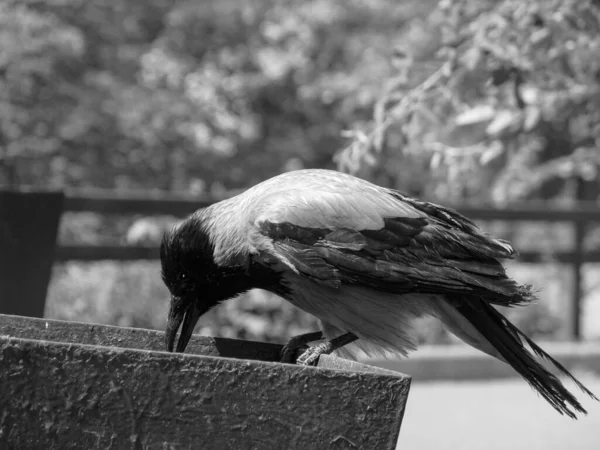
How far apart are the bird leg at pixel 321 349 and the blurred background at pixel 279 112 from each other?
4.35 feet

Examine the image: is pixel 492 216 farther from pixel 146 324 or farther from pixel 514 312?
pixel 146 324

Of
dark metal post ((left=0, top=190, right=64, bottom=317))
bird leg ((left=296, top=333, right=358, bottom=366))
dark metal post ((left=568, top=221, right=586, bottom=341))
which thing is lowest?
dark metal post ((left=568, top=221, right=586, bottom=341))

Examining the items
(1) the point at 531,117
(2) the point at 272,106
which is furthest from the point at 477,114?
(2) the point at 272,106

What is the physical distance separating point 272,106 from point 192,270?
38.6 ft

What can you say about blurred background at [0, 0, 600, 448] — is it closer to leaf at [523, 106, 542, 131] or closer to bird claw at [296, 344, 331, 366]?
leaf at [523, 106, 542, 131]

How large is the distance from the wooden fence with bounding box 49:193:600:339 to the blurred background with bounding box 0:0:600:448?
0.08 meters

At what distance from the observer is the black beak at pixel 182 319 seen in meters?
3.06

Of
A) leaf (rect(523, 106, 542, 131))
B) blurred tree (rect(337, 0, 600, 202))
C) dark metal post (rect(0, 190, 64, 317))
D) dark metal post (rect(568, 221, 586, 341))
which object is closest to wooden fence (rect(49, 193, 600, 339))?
dark metal post (rect(568, 221, 586, 341))

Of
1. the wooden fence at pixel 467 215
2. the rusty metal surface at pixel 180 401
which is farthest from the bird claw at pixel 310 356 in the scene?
the wooden fence at pixel 467 215

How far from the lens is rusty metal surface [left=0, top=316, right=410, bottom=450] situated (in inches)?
73.0

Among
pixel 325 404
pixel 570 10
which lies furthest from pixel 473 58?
pixel 325 404

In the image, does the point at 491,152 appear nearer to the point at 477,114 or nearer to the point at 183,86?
the point at 477,114

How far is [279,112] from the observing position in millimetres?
15148

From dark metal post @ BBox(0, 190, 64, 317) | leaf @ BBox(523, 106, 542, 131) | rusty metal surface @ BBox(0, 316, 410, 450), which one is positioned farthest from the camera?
dark metal post @ BBox(0, 190, 64, 317)
